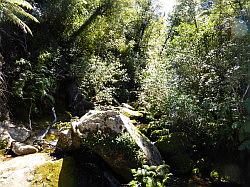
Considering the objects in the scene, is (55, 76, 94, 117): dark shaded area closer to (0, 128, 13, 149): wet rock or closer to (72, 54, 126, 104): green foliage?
(72, 54, 126, 104): green foliage

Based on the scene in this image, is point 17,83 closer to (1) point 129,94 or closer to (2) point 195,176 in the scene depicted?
(2) point 195,176

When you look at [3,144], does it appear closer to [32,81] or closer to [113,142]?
[113,142]

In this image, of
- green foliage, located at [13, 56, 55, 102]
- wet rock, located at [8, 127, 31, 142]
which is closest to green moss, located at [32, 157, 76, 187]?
wet rock, located at [8, 127, 31, 142]

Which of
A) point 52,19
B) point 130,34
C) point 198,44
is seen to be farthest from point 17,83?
point 130,34

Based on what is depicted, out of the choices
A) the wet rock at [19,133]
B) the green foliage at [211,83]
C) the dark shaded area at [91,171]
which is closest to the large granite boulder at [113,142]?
the dark shaded area at [91,171]

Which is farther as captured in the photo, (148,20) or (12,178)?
(148,20)

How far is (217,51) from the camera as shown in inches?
391

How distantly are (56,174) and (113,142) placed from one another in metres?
1.45

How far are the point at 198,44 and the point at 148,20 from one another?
17748 mm

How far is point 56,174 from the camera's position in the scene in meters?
7.81

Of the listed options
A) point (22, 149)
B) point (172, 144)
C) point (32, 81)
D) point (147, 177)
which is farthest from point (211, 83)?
point (32, 81)

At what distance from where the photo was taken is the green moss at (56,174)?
298 inches

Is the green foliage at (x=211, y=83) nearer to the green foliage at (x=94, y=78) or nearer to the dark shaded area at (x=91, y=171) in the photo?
the dark shaded area at (x=91, y=171)

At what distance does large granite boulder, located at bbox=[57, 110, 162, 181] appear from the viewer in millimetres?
8164
